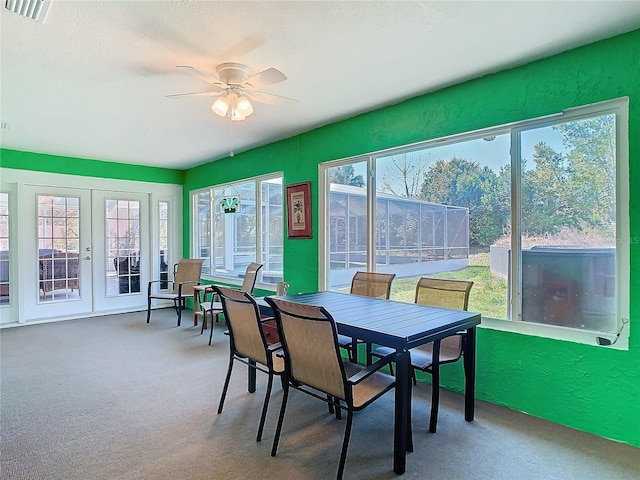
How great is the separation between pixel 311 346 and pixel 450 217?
→ 185 centimetres

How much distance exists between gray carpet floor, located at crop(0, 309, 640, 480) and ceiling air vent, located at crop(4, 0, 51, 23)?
2464 millimetres

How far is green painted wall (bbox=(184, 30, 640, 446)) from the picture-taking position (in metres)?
2.28

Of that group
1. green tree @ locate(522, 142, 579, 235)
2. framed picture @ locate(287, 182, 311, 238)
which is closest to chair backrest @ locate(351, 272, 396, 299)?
framed picture @ locate(287, 182, 311, 238)

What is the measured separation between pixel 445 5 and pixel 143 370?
12.4 feet

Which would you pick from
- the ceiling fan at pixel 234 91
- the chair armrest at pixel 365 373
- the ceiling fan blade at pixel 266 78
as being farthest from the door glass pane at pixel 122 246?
the chair armrest at pixel 365 373

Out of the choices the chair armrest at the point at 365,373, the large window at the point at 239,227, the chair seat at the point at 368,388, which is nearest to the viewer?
the chair armrest at the point at 365,373

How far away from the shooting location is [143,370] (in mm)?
3588

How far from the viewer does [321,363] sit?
2010 millimetres

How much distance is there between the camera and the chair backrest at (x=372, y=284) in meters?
3.41

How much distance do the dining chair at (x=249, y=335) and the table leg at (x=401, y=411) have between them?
749mm

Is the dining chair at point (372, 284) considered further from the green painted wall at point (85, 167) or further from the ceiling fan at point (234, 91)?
the green painted wall at point (85, 167)

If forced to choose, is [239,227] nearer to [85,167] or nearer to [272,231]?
[272,231]

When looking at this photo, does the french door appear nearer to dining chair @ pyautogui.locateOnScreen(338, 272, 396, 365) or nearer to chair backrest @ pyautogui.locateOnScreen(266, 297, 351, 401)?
dining chair @ pyautogui.locateOnScreen(338, 272, 396, 365)

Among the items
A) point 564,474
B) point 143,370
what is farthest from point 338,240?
point 564,474
